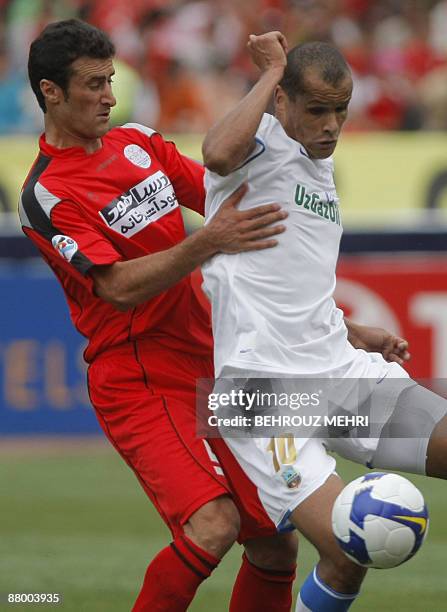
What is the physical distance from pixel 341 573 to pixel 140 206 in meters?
1.66

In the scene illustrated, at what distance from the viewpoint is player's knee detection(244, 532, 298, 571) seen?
541cm

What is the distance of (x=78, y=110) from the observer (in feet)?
17.2

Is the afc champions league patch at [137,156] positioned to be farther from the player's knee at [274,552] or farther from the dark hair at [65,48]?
the player's knee at [274,552]

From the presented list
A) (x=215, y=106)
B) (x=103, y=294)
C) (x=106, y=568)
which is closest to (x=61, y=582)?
(x=106, y=568)

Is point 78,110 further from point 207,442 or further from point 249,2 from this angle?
point 249,2

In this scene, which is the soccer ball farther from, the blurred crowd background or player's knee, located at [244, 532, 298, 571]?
the blurred crowd background

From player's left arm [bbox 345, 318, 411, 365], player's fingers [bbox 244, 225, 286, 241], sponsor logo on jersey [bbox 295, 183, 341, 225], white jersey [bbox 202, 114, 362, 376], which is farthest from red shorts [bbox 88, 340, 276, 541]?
sponsor logo on jersey [bbox 295, 183, 341, 225]

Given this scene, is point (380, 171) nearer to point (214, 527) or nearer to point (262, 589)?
point (262, 589)

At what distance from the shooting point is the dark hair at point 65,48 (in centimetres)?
522

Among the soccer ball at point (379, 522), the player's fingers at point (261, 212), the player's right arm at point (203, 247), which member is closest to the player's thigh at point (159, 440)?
the player's right arm at point (203, 247)

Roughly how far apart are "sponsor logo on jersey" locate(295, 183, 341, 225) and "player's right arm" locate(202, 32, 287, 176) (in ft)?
0.90

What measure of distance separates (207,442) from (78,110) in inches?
55.8

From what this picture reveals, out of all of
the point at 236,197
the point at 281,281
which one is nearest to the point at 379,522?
the point at 281,281

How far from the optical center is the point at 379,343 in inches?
217
